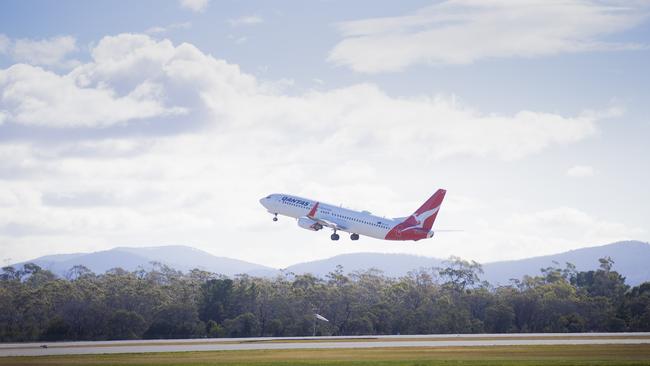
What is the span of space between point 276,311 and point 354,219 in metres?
37.4

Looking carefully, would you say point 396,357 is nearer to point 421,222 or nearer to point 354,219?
point 421,222

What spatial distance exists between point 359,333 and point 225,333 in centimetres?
2279

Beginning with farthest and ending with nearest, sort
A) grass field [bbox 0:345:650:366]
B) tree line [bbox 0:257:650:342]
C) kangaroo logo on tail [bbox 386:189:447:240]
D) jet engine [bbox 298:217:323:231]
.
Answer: tree line [bbox 0:257:650:342], jet engine [bbox 298:217:323:231], kangaroo logo on tail [bbox 386:189:447:240], grass field [bbox 0:345:650:366]

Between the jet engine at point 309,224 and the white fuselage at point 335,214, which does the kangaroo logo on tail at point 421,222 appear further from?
the jet engine at point 309,224

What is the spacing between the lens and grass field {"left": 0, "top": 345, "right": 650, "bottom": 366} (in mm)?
66688

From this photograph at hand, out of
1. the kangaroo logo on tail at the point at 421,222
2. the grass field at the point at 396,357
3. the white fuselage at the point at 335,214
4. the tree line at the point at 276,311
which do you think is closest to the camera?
the grass field at the point at 396,357

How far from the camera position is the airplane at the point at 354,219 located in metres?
112

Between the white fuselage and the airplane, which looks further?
the white fuselage

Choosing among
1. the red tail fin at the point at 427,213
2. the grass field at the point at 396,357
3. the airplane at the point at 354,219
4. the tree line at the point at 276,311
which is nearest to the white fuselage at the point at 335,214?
the airplane at the point at 354,219

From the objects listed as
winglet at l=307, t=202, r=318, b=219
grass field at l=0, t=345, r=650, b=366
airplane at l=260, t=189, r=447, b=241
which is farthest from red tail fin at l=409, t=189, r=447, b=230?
grass field at l=0, t=345, r=650, b=366

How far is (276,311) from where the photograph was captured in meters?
147

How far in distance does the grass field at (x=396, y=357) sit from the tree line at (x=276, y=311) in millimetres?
52527

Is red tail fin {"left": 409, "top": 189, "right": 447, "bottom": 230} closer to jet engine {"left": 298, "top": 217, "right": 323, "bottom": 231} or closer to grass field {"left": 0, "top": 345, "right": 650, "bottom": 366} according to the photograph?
jet engine {"left": 298, "top": 217, "right": 323, "bottom": 231}

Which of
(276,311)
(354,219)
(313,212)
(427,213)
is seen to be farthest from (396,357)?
(276,311)
